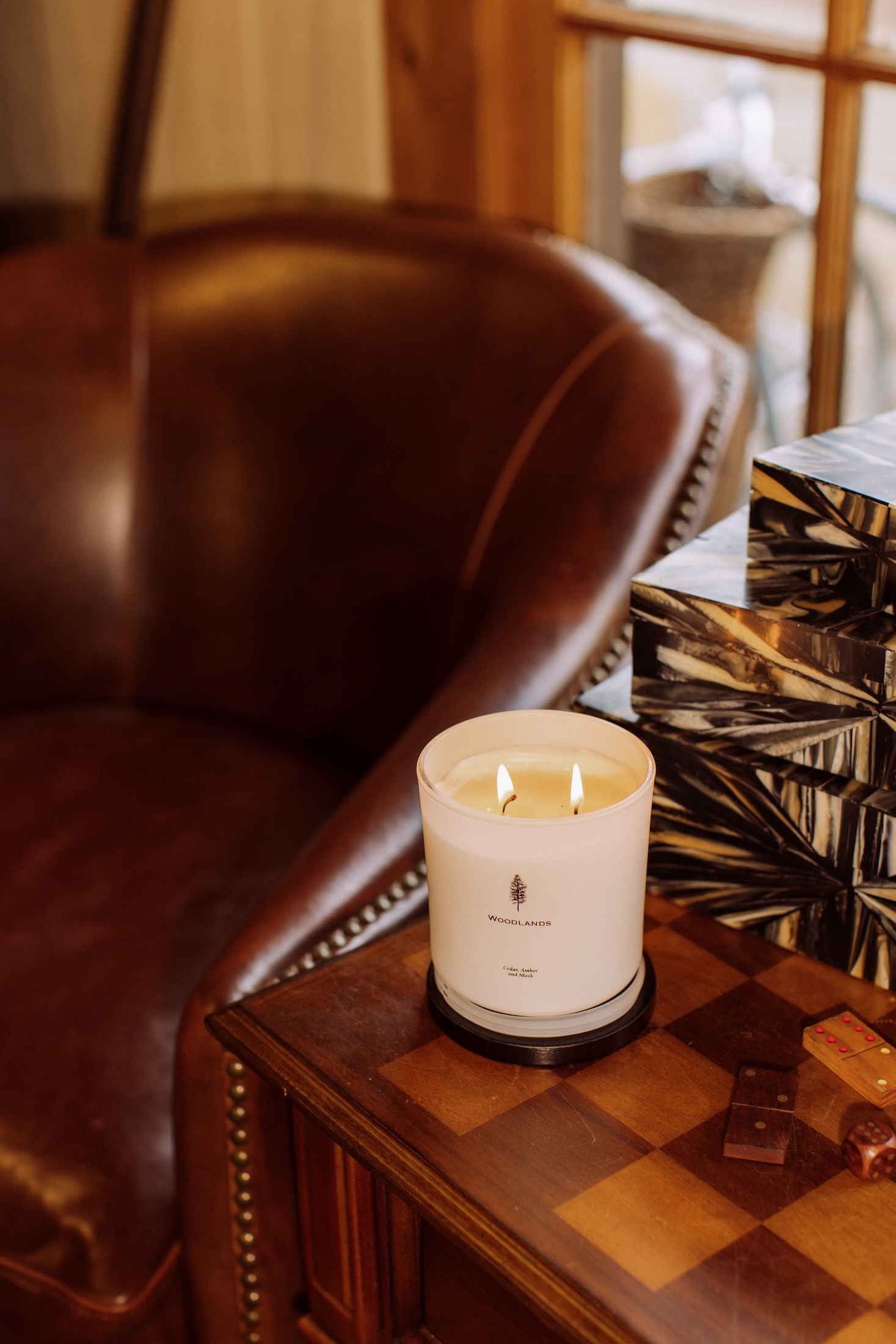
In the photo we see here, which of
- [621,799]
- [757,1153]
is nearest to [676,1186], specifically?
[757,1153]

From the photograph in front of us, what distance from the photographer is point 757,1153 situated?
570mm

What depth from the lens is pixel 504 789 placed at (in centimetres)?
62

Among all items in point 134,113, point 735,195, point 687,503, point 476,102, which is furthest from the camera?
point 134,113

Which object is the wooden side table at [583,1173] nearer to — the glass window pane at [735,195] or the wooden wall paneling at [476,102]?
the glass window pane at [735,195]

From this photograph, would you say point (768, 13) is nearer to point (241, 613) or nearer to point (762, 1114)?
point (241, 613)

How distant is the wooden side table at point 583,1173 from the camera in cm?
52

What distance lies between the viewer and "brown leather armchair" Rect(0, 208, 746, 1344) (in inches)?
35.1

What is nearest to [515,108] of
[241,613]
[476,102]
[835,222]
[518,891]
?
[476,102]

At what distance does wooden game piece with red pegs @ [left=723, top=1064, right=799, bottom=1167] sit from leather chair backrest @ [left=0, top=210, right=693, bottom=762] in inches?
26.0

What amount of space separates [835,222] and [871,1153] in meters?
0.87

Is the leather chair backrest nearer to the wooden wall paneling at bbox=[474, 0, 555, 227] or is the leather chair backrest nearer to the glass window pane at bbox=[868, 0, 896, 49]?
the wooden wall paneling at bbox=[474, 0, 555, 227]

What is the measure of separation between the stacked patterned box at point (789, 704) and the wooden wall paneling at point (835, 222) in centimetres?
52

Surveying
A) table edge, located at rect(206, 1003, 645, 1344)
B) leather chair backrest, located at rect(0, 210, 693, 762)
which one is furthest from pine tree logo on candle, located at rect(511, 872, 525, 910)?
leather chair backrest, located at rect(0, 210, 693, 762)

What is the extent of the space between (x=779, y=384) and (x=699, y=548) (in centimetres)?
64
